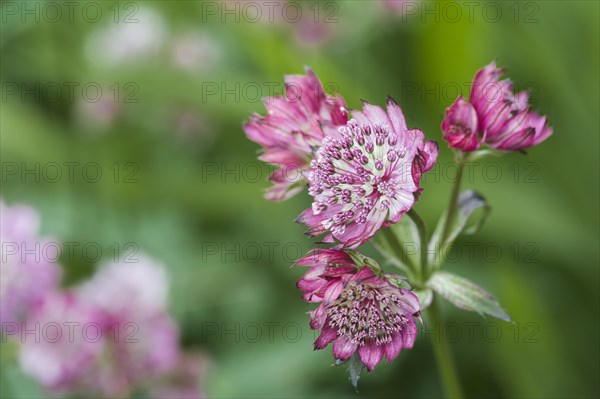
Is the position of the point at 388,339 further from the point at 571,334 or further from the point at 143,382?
the point at 571,334

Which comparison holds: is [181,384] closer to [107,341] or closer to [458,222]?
Answer: [107,341]

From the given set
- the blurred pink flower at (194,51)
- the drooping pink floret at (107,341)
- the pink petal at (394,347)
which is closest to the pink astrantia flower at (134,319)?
the drooping pink floret at (107,341)

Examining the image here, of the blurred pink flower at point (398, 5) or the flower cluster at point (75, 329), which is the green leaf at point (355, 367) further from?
the blurred pink flower at point (398, 5)

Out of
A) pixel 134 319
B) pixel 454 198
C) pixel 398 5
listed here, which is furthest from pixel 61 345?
pixel 398 5

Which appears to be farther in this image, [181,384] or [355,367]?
[181,384]

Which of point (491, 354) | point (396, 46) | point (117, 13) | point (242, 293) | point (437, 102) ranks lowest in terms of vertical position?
point (491, 354)

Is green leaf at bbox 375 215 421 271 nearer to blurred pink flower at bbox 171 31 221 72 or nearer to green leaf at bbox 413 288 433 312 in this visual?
green leaf at bbox 413 288 433 312

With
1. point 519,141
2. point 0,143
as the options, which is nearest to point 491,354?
point 519,141
